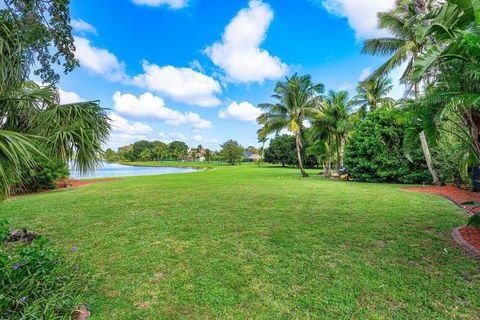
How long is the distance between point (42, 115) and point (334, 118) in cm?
1612

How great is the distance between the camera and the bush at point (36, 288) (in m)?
1.97

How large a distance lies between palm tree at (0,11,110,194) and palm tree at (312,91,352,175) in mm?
14857

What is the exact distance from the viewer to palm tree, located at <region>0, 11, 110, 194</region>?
283 centimetres

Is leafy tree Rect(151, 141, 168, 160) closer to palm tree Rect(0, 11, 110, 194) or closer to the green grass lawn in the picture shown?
the green grass lawn

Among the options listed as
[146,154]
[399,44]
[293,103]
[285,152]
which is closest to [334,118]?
[293,103]

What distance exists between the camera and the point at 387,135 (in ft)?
44.8

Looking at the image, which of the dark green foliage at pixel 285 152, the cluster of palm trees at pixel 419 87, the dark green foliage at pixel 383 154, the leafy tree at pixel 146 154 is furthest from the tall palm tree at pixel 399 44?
the leafy tree at pixel 146 154

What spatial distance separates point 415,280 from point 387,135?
12.9 meters

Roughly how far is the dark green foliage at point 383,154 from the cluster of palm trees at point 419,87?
120 centimetres

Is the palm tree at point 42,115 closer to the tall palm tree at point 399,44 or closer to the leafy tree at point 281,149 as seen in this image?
the tall palm tree at point 399,44

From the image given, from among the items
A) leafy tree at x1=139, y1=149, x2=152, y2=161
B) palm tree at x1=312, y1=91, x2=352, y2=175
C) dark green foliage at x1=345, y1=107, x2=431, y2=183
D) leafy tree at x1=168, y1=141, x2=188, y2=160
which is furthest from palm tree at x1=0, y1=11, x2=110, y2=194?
leafy tree at x1=139, y1=149, x2=152, y2=161

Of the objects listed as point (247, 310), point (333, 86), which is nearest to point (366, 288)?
point (247, 310)

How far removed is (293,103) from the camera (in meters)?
16.7

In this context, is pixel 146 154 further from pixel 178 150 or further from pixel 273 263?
pixel 273 263
